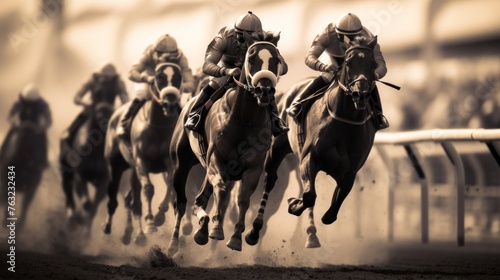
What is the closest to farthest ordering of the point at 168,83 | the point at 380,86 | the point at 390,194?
the point at 168,83
the point at 390,194
the point at 380,86

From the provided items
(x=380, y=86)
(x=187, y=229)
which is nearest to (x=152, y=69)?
(x=187, y=229)

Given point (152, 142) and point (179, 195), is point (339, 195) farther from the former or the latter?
point (152, 142)

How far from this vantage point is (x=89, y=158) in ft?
59.5

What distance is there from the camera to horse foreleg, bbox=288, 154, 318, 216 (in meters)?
12.1

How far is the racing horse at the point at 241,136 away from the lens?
11.1m

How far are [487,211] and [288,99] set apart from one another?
2323 millimetres

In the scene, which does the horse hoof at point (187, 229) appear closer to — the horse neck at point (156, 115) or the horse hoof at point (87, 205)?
the horse neck at point (156, 115)

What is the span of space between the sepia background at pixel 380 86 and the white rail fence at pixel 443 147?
18 centimetres

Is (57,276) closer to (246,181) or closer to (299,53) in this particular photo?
(246,181)

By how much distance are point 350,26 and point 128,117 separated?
13.8ft

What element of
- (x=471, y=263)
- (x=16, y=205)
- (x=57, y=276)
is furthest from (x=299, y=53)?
(x=57, y=276)

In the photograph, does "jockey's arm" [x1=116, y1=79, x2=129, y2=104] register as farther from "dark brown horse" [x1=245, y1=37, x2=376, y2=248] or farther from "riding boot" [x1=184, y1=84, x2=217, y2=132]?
"dark brown horse" [x1=245, y1=37, x2=376, y2=248]

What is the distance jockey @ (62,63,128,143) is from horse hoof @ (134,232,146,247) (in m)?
3.36

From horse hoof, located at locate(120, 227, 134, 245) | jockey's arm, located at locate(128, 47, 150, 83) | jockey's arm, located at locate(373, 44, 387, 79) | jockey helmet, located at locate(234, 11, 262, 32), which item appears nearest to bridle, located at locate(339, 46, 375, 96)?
jockey's arm, located at locate(373, 44, 387, 79)
